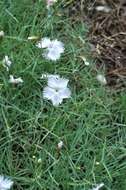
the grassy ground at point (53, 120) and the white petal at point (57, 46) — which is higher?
the white petal at point (57, 46)

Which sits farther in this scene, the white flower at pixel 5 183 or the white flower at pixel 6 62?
the white flower at pixel 6 62

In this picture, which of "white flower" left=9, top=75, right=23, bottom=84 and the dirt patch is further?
the dirt patch

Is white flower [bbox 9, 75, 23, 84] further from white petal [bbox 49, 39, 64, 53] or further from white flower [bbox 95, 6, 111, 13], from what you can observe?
white flower [bbox 95, 6, 111, 13]

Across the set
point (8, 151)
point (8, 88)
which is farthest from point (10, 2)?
point (8, 151)

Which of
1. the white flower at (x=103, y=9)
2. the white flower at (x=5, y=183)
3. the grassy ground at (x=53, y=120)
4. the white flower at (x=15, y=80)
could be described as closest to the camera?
the white flower at (x=5, y=183)

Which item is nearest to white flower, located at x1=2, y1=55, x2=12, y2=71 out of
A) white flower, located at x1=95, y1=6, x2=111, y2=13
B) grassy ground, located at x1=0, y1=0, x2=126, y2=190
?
grassy ground, located at x1=0, y1=0, x2=126, y2=190

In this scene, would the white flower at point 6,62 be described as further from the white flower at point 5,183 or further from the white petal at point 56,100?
the white flower at point 5,183

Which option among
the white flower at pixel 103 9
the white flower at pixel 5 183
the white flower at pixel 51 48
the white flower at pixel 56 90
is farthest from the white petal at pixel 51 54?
the white flower at pixel 5 183
